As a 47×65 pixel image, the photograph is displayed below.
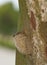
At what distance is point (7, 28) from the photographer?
9.38ft

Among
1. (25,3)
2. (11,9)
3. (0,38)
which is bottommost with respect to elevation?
(25,3)

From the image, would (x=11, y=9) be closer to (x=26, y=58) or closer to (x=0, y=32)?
(x=0, y=32)

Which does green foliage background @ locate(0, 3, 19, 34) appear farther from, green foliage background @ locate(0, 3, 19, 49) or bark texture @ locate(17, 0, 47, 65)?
bark texture @ locate(17, 0, 47, 65)

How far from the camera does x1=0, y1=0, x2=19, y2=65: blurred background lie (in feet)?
8.42

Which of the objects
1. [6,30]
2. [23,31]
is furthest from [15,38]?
[6,30]

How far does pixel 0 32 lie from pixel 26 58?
2.47 m

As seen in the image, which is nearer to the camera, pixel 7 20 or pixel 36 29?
pixel 36 29

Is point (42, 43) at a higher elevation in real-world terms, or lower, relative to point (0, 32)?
lower

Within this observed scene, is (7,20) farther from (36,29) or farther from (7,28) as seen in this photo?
(36,29)

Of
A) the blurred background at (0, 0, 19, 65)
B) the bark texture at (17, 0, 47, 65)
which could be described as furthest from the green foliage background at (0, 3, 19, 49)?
the bark texture at (17, 0, 47, 65)

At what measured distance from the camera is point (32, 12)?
393 mm

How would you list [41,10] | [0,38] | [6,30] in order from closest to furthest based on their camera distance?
[41,10]
[0,38]
[6,30]

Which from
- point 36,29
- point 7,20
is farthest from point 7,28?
point 36,29

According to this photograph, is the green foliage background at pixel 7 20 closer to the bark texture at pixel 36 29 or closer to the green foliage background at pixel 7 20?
the green foliage background at pixel 7 20
